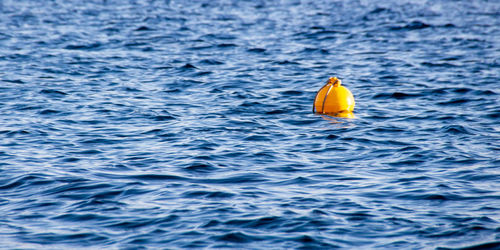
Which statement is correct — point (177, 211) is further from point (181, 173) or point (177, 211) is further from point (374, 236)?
point (374, 236)

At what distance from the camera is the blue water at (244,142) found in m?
8.59

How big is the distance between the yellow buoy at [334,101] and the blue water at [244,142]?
324 mm

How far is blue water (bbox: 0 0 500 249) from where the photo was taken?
28.2 ft

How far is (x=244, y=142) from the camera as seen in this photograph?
12.9 meters

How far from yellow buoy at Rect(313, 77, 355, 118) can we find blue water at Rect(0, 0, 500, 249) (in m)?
0.32

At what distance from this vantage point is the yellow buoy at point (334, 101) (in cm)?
1462

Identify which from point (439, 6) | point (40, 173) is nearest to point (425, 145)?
point (40, 173)

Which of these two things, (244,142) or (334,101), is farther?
(334,101)

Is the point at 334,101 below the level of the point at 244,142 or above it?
above

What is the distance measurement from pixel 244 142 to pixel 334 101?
2788mm

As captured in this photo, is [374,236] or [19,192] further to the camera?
[19,192]

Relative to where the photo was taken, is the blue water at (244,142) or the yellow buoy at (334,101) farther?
the yellow buoy at (334,101)

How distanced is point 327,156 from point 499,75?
1027 cm

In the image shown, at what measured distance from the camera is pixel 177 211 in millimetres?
9094
